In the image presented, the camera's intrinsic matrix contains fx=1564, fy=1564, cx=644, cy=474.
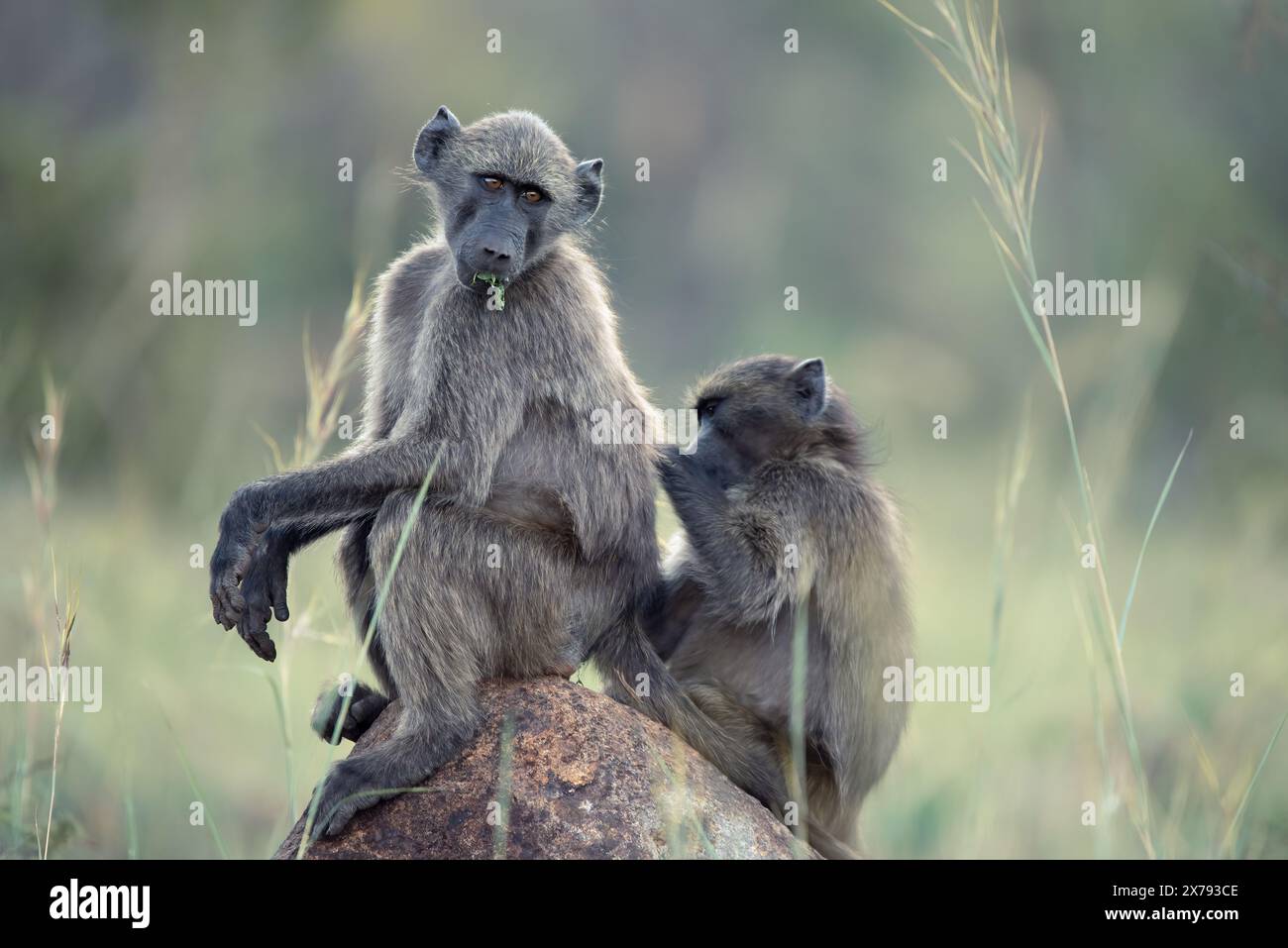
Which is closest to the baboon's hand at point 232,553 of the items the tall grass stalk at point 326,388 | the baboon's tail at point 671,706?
the tall grass stalk at point 326,388

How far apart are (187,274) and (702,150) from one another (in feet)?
24.6

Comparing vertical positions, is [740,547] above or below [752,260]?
below

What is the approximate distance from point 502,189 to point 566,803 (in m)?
2.08

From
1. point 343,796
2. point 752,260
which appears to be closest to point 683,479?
point 343,796

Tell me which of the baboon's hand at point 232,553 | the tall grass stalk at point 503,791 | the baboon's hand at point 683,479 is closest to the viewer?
the tall grass stalk at point 503,791

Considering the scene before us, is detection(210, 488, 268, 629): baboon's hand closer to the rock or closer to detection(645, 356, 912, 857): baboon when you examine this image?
the rock

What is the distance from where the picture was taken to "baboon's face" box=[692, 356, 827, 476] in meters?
5.81

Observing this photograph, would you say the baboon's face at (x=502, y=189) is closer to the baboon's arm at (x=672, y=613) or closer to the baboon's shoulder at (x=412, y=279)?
the baboon's shoulder at (x=412, y=279)

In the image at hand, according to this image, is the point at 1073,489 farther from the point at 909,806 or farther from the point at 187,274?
the point at 187,274

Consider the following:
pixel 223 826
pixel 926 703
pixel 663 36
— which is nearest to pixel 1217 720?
pixel 926 703

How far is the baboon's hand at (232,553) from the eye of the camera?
4.96 meters

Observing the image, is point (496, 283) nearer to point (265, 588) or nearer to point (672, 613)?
point (265, 588)

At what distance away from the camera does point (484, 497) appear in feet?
16.6

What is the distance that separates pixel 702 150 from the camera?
2033cm
